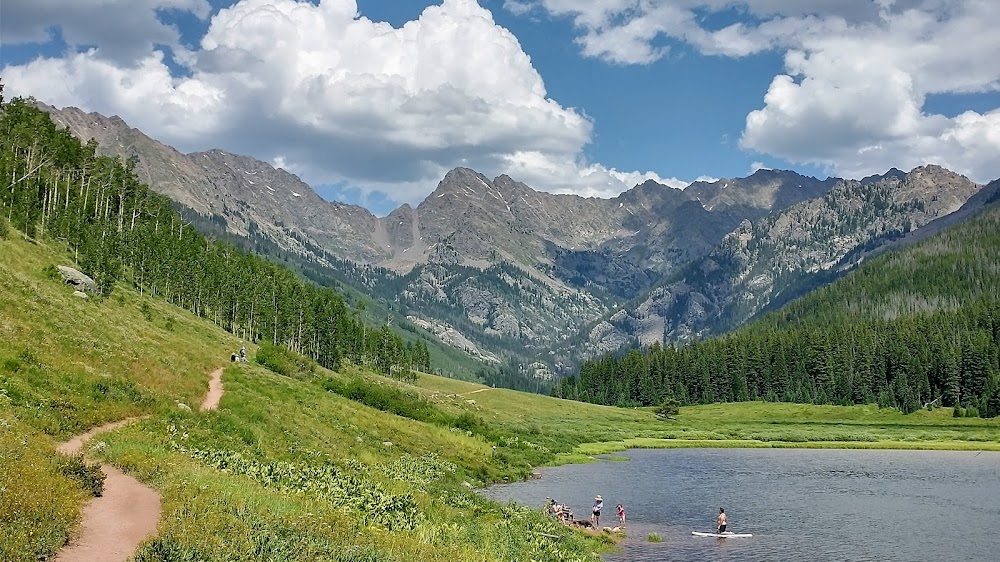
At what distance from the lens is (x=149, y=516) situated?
20.9 metres

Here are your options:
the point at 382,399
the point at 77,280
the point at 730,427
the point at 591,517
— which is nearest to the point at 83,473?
the point at 591,517

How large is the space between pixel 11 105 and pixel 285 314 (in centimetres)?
6936

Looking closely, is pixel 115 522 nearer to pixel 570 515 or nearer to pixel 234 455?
pixel 234 455

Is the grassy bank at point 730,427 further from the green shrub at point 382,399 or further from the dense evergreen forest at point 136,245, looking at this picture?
the dense evergreen forest at point 136,245

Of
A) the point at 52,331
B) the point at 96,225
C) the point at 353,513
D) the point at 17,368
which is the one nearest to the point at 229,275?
the point at 96,225

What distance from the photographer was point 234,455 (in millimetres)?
35094

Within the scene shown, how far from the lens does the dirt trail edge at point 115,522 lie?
1714 cm

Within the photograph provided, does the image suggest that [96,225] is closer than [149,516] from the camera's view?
No

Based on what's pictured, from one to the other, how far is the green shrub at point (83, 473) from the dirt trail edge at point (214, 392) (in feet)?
76.8

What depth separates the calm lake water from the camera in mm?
46156

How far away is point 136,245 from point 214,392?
313 ft

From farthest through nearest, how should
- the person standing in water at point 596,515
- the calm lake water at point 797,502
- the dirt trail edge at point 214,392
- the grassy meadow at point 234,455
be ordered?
the person standing in water at point 596,515 < the dirt trail edge at point 214,392 < the calm lake water at point 797,502 < the grassy meadow at point 234,455

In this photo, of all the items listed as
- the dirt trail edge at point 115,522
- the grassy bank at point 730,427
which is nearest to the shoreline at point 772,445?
the grassy bank at point 730,427

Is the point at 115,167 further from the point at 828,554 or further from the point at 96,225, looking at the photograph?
the point at 828,554
